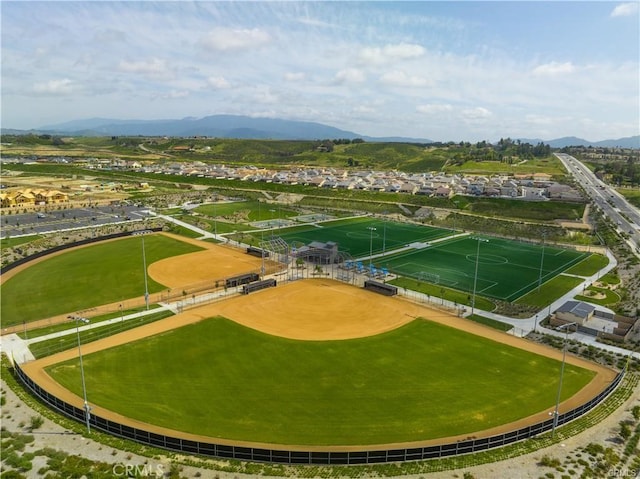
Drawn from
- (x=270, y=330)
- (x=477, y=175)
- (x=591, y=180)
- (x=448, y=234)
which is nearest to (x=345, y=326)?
(x=270, y=330)

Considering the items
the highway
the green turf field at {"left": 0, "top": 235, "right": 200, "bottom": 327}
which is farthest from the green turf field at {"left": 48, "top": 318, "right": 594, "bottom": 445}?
the highway

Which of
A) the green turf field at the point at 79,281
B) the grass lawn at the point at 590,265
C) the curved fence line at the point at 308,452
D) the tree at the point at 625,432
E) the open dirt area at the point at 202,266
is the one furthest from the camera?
the grass lawn at the point at 590,265

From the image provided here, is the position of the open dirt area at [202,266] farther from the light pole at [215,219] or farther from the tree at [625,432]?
the tree at [625,432]

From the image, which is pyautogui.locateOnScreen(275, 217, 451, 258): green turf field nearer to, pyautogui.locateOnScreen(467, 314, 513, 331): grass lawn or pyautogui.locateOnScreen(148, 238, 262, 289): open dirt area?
pyautogui.locateOnScreen(148, 238, 262, 289): open dirt area

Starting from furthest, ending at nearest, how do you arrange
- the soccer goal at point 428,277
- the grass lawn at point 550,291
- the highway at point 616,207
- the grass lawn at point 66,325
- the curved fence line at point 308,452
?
the highway at point 616,207 → the soccer goal at point 428,277 → the grass lawn at point 550,291 → the grass lawn at point 66,325 → the curved fence line at point 308,452

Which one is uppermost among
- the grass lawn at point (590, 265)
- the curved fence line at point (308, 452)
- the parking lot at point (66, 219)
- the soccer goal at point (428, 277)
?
the parking lot at point (66, 219)

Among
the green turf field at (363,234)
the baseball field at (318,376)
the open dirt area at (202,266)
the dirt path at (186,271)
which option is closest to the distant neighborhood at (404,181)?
the green turf field at (363,234)

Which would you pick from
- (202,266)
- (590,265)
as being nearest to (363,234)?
(202,266)
